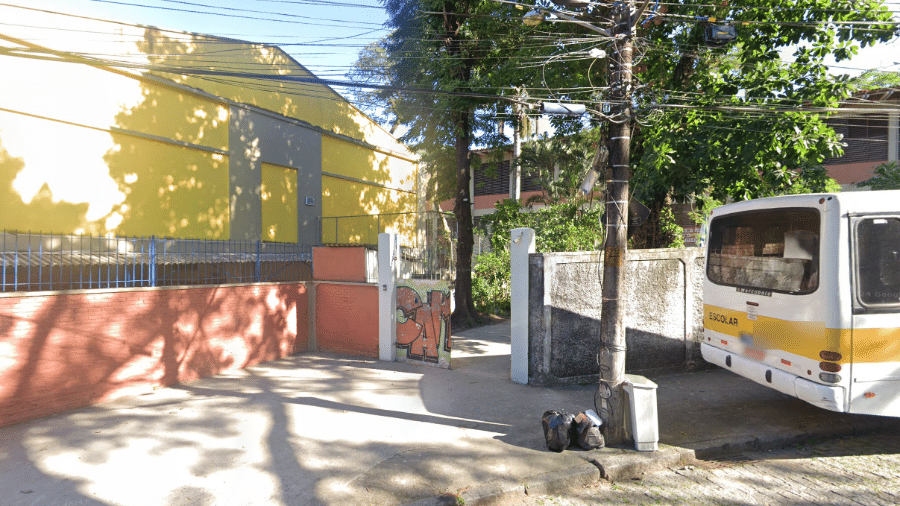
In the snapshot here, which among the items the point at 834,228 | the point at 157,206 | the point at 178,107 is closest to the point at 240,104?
the point at 178,107

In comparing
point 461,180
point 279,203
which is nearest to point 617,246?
point 461,180

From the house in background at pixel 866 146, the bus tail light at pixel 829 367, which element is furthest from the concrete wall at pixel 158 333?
the house in background at pixel 866 146

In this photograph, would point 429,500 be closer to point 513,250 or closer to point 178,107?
point 513,250

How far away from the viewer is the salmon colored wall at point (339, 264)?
10.3m

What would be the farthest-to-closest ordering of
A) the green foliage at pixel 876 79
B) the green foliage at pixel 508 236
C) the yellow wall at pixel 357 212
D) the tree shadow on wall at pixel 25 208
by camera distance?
the yellow wall at pixel 357 212, the green foliage at pixel 508 236, the green foliage at pixel 876 79, the tree shadow on wall at pixel 25 208

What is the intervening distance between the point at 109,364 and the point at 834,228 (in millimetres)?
9450

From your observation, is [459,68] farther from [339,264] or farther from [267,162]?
[339,264]

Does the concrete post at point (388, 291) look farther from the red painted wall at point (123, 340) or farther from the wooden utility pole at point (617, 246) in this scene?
the wooden utility pole at point (617, 246)

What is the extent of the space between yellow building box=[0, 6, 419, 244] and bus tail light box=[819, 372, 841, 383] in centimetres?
692

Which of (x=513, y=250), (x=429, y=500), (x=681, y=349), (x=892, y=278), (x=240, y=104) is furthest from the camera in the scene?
(x=240, y=104)

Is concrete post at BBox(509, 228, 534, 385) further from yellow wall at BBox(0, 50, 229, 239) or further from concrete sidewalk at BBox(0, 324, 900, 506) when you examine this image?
yellow wall at BBox(0, 50, 229, 239)

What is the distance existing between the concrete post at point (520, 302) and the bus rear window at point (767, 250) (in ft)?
8.71

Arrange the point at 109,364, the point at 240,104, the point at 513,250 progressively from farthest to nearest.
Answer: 1. the point at 240,104
2. the point at 513,250
3. the point at 109,364

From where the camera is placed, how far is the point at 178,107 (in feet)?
36.8
